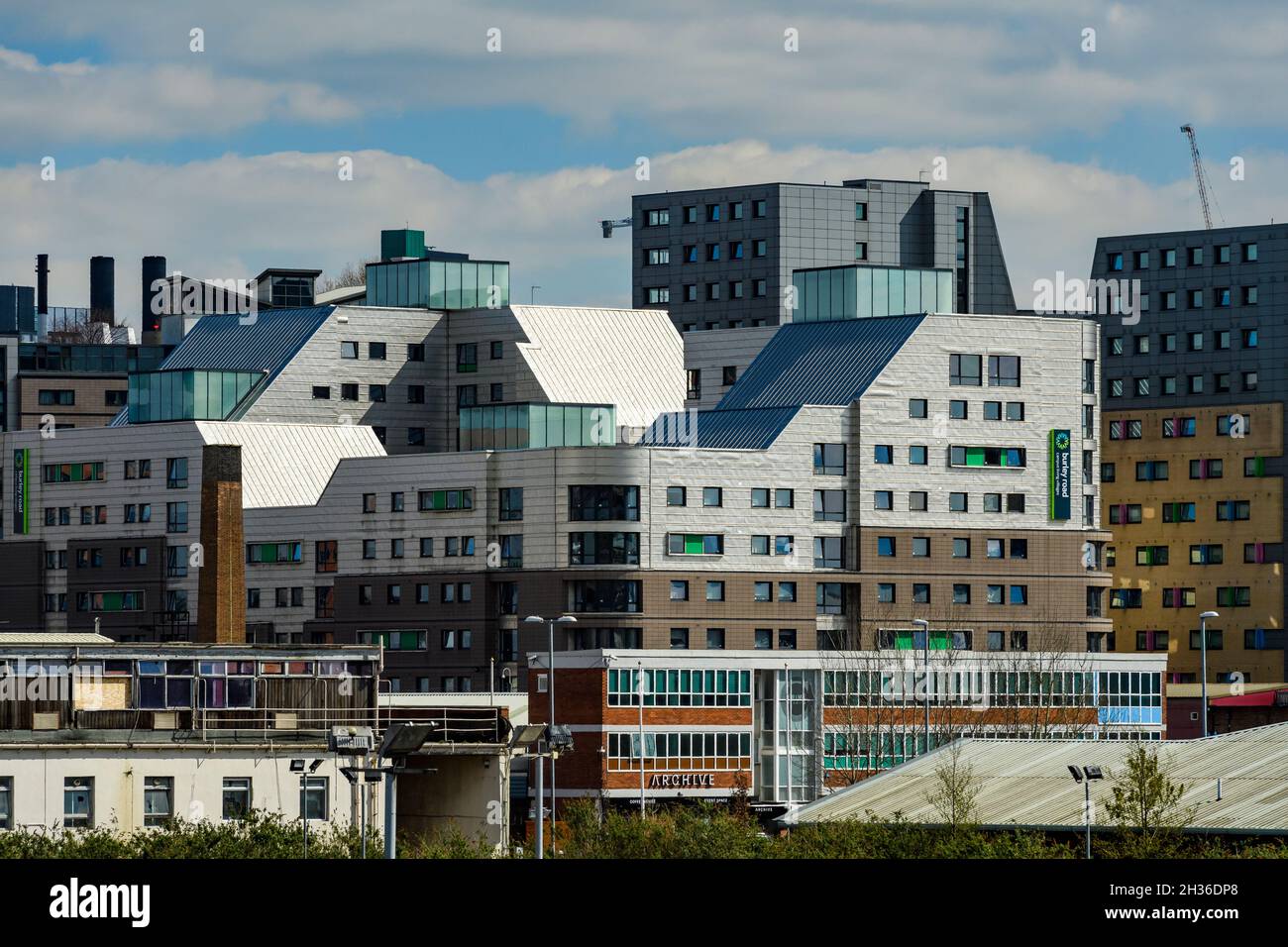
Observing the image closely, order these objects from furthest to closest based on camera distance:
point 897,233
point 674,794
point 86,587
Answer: point 897,233, point 86,587, point 674,794

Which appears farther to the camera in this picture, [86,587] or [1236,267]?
[1236,267]

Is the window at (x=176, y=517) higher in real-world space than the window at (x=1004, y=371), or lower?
lower

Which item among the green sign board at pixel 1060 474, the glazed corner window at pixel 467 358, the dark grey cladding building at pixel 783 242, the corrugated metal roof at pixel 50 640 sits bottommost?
the corrugated metal roof at pixel 50 640

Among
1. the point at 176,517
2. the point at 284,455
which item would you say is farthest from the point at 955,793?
the point at 176,517

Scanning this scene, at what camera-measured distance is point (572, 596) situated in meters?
134

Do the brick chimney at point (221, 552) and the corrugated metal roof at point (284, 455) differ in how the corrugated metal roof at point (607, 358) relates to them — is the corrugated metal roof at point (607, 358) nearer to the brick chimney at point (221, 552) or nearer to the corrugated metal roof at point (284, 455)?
the corrugated metal roof at point (284, 455)

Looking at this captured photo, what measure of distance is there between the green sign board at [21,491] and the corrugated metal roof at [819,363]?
1613 inches

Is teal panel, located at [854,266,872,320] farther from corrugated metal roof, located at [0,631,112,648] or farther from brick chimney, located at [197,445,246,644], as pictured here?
corrugated metal roof, located at [0,631,112,648]

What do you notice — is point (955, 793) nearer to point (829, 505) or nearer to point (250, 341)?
point (829, 505)

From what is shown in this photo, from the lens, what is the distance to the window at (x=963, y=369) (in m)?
Answer: 141

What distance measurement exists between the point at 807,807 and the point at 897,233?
4632 inches

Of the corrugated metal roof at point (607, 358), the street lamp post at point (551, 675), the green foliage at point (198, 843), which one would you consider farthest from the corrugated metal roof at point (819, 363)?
the green foliage at point (198, 843)

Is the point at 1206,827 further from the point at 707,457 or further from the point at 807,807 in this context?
the point at 707,457
